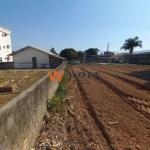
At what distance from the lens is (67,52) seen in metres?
75.4

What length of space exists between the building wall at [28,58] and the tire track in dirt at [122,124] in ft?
107

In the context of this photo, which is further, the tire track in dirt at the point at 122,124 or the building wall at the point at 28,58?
the building wall at the point at 28,58

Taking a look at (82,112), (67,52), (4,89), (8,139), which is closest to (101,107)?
(82,112)

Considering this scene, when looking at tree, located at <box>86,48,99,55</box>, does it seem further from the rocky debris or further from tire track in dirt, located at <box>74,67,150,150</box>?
the rocky debris

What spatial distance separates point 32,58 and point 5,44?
12208 mm

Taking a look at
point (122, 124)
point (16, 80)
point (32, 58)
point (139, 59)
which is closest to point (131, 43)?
point (139, 59)

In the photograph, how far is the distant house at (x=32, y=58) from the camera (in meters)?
40.6

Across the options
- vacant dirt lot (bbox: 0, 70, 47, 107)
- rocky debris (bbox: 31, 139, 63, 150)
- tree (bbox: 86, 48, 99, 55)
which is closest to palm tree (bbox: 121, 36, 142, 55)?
tree (bbox: 86, 48, 99, 55)

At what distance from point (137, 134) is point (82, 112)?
2.71 metres

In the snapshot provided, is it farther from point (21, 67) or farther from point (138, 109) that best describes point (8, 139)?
point (21, 67)

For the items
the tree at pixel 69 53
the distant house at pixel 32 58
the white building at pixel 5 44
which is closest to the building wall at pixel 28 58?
the distant house at pixel 32 58

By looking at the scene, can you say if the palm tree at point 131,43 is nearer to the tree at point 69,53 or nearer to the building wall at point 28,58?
the tree at point 69,53

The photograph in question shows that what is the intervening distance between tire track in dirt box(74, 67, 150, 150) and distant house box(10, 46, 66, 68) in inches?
1278

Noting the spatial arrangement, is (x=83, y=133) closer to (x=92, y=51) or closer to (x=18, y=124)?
(x=18, y=124)
